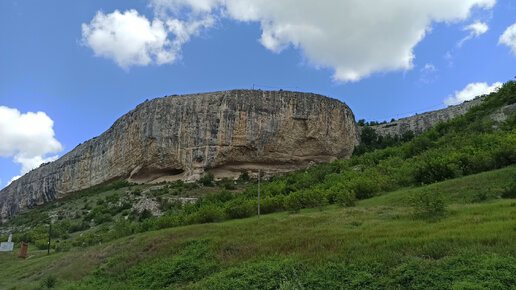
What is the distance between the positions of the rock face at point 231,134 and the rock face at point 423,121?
25.3 feet

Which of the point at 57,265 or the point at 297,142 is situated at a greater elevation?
the point at 297,142

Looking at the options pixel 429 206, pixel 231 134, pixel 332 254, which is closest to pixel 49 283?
pixel 332 254

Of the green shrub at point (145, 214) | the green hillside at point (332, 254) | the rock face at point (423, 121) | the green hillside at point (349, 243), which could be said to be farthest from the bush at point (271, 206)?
the rock face at point (423, 121)

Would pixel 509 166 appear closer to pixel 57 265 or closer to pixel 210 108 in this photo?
pixel 57 265

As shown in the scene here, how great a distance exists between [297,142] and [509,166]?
22738 mm

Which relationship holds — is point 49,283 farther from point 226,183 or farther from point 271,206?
point 226,183

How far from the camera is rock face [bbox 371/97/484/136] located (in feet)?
129

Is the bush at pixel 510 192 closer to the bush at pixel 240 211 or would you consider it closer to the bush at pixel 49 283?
the bush at pixel 240 211

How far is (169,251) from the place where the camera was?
10.4 meters

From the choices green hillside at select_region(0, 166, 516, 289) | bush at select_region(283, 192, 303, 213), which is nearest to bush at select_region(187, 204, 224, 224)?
bush at select_region(283, 192, 303, 213)

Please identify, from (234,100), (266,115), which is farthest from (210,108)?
(266,115)

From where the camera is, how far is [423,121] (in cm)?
4184

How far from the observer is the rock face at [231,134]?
34781 millimetres

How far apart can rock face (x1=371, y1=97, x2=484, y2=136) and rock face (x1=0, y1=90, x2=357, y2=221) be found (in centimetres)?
771
